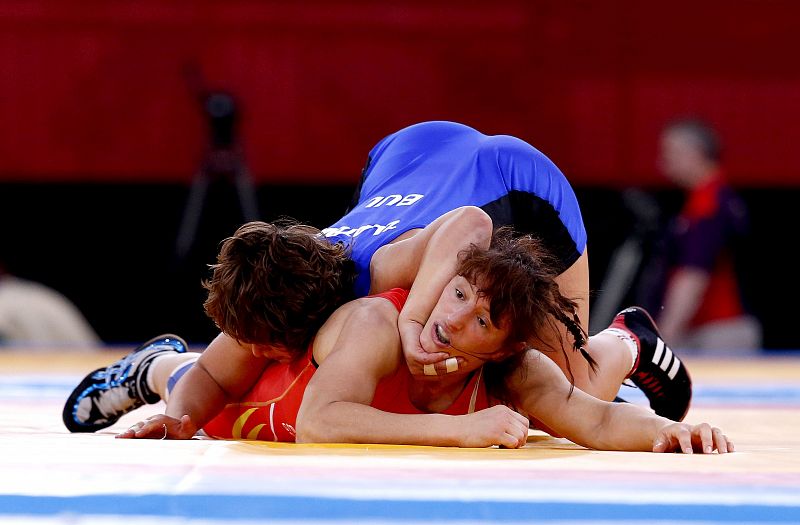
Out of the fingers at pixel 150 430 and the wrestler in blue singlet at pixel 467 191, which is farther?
the wrestler in blue singlet at pixel 467 191

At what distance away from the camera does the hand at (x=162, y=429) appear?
84.2 inches

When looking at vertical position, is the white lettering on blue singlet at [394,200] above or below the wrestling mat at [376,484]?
above

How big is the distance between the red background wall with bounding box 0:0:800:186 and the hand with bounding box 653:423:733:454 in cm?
433

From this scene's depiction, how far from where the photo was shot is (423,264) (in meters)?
2.18

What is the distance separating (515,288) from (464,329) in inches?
4.5

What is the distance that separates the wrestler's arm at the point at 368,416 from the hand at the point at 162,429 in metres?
0.31

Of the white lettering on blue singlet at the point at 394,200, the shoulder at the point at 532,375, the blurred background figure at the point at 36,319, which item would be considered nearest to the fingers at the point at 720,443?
the shoulder at the point at 532,375

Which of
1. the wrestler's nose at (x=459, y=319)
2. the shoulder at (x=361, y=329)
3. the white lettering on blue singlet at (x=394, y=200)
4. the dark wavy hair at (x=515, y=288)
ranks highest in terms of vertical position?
the white lettering on blue singlet at (x=394, y=200)

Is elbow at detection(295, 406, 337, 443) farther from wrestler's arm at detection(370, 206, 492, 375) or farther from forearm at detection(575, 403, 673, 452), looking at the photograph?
forearm at detection(575, 403, 673, 452)

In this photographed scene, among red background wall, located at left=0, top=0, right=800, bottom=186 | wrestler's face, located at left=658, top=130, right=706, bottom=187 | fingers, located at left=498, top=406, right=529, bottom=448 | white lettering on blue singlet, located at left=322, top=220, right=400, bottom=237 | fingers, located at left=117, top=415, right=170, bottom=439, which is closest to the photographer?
fingers, located at left=498, top=406, right=529, bottom=448

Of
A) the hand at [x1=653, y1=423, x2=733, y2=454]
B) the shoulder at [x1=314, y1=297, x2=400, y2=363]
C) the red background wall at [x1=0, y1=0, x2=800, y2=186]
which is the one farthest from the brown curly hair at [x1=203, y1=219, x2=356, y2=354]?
the red background wall at [x1=0, y1=0, x2=800, y2=186]

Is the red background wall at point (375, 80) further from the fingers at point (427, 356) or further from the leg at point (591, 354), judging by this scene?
the fingers at point (427, 356)

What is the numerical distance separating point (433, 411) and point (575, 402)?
0.27 meters

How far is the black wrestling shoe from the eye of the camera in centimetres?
268
